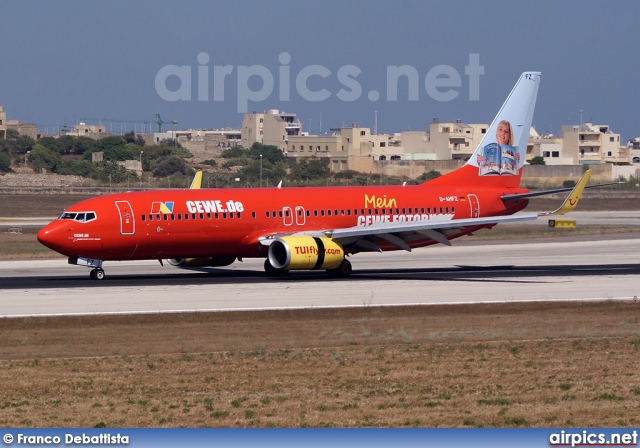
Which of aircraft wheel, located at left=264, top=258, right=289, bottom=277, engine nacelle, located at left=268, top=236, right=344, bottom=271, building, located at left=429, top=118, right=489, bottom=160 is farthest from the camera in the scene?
building, located at left=429, top=118, right=489, bottom=160

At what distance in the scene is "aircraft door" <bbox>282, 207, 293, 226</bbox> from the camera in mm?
44219

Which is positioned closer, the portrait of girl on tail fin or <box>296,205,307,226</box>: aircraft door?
<box>296,205,307,226</box>: aircraft door

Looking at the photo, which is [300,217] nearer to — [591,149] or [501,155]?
[501,155]

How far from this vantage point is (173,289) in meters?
38.2

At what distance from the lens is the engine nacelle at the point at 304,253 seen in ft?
135

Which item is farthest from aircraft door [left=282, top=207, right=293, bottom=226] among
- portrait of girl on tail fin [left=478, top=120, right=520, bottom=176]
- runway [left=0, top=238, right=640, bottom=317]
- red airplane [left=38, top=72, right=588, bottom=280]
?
portrait of girl on tail fin [left=478, top=120, right=520, bottom=176]

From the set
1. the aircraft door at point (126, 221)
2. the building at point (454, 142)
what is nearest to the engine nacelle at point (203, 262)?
the aircraft door at point (126, 221)

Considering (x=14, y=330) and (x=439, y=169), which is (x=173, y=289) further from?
(x=439, y=169)

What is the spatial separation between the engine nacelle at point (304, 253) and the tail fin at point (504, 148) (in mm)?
9369

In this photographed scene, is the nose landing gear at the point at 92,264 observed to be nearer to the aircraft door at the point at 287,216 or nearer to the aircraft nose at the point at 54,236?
the aircraft nose at the point at 54,236

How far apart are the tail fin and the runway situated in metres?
4.12

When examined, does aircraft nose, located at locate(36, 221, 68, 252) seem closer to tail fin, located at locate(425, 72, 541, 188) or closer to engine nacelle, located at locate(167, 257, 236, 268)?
engine nacelle, located at locate(167, 257, 236, 268)

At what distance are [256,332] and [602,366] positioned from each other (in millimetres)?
9730

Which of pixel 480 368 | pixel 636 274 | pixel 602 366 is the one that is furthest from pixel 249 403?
pixel 636 274
